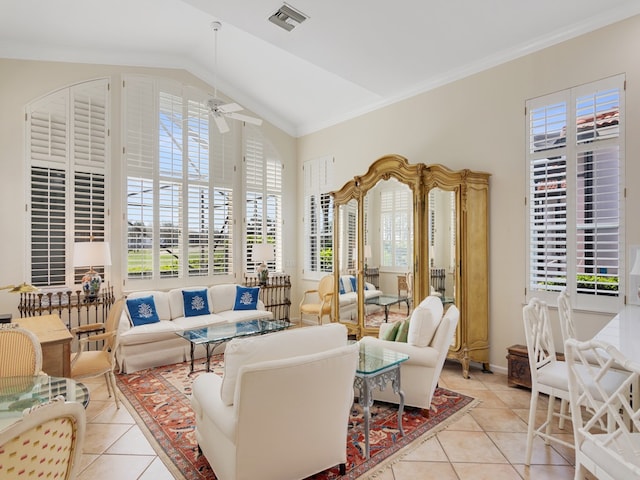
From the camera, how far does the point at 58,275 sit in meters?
4.64

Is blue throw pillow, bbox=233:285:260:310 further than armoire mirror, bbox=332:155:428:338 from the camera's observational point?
Yes

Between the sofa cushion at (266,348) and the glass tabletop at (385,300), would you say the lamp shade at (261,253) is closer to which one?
the glass tabletop at (385,300)

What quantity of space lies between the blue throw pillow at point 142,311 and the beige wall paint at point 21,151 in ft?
2.11

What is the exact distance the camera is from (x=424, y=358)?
2.95 meters

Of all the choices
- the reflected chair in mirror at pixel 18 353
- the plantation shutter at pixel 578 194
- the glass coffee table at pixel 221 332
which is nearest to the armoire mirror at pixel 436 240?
the plantation shutter at pixel 578 194

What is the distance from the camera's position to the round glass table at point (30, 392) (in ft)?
5.64

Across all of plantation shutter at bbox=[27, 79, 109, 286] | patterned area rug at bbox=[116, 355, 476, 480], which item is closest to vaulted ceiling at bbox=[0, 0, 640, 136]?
plantation shutter at bbox=[27, 79, 109, 286]

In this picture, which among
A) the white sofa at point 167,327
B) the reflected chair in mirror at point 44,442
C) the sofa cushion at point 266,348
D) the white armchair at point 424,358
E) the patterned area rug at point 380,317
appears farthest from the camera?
the patterned area rug at point 380,317

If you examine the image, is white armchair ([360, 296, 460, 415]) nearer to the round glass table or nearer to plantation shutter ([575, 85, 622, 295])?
plantation shutter ([575, 85, 622, 295])

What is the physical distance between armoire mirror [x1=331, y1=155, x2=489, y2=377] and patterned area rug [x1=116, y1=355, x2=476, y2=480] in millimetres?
932

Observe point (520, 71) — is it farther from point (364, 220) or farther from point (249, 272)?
point (249, 272)

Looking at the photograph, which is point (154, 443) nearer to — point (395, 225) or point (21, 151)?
point (395, 225)

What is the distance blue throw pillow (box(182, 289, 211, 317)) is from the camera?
16.6ft

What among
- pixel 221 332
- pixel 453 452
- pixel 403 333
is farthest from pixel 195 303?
pixel 453 452
